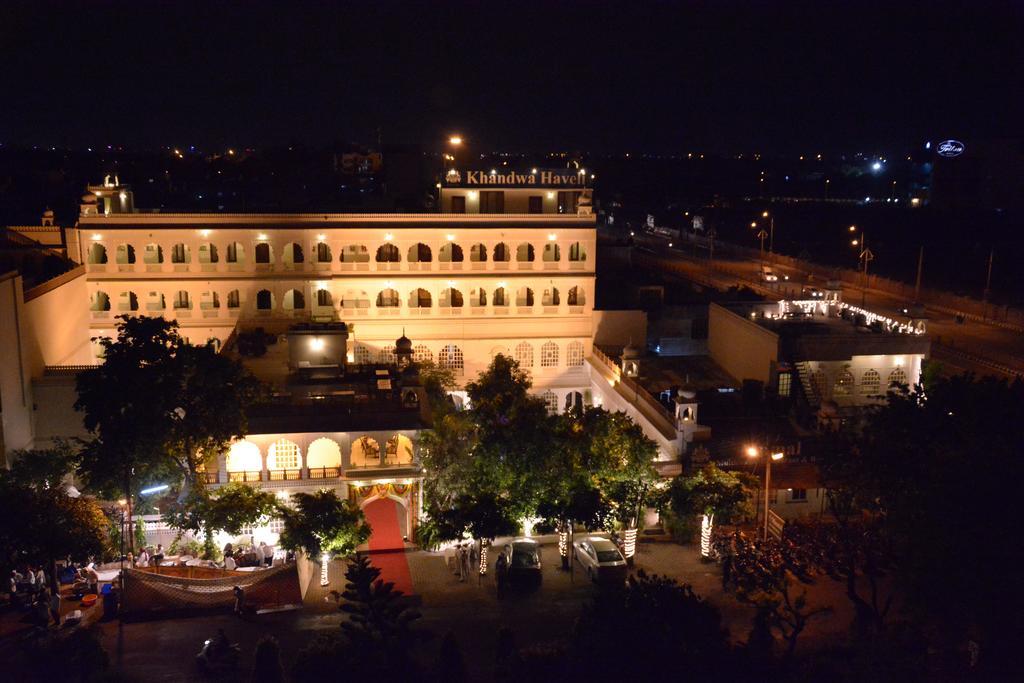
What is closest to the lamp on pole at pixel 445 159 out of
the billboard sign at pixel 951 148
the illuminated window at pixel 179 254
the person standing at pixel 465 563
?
the illuminated window at pixel 179 254

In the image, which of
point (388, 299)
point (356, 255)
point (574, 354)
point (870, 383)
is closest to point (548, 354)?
point (574, 354)

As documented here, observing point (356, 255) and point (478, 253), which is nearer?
point (356, 255)

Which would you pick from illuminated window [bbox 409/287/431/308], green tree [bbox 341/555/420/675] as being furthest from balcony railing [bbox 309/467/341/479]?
illuminated window [bbox 409/287/431/308]

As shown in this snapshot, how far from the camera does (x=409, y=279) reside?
48469mm

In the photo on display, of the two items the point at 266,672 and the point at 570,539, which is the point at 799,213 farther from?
the point at 266,672

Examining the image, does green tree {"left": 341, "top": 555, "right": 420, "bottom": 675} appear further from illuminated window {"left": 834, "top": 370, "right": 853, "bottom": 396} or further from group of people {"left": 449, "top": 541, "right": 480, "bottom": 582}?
illuminated window {"left": 834, "top": 370, "right": 853, "bottom": 396}

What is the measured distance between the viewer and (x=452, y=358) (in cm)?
4941

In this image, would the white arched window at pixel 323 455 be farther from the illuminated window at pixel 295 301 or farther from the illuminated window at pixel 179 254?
the illuminated window at pixel 179 254

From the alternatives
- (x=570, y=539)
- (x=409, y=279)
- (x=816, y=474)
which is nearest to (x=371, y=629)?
(x=570, y=539)

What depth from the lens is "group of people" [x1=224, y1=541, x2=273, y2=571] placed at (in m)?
28.2

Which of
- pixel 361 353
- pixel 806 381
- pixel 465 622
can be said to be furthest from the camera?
pixel 361 353

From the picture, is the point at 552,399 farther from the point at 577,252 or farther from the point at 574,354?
the point at 577,252

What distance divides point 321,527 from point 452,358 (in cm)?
2343

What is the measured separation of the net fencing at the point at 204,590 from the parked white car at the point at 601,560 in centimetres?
900
